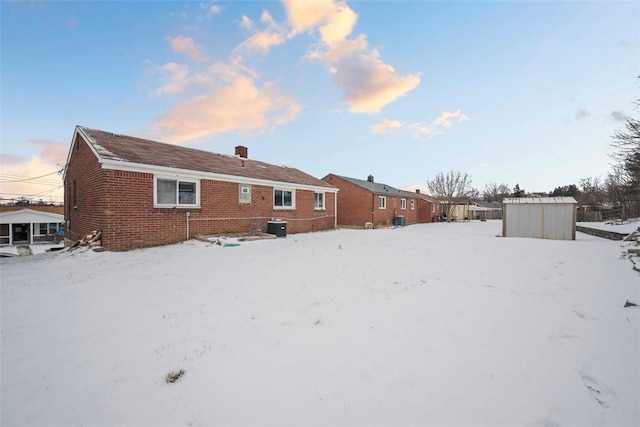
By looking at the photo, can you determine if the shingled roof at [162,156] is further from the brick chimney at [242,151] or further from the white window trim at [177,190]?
the brick chimney at [242,151]

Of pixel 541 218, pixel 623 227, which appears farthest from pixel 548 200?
pixel 623 227

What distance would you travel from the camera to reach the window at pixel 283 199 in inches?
621

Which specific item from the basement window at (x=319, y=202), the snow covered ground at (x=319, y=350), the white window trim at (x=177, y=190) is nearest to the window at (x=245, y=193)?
the white window trim at (x=177, y=190)

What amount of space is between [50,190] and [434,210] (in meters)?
61.7

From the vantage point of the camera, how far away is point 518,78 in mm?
12984

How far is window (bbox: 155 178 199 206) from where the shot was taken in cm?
1052

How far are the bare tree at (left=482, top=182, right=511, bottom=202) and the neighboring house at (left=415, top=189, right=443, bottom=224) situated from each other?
52.3 metres

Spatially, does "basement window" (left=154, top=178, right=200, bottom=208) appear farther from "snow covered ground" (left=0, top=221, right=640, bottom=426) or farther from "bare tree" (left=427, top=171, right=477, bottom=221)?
"bare tree" (left=427, top=171, right=477, bottom=221)

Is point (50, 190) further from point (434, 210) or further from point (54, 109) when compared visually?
point (434, 210)

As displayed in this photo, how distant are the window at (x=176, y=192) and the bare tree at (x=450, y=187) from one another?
37266 millimetres

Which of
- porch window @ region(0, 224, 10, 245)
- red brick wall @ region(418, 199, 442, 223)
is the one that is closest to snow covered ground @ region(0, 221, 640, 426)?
red brick wall @ region(418, 199, 442, 223)

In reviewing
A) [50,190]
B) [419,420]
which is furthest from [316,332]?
[50,190]

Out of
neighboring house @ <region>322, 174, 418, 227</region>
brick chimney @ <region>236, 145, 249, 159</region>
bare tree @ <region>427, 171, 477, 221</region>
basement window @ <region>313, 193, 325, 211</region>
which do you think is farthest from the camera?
bare tree @ <region>427, 171, 477, 221</region>

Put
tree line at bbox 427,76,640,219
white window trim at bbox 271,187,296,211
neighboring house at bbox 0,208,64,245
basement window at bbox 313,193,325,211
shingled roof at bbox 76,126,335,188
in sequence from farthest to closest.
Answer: neighboring house at bbox 0,208,64,245, basement window at bbox 313,193,325,211, white window trim at bbox 271,187,296,211, tree line at bbox 427,76,640,219, shingled roof at bbox 76,126,335,188
